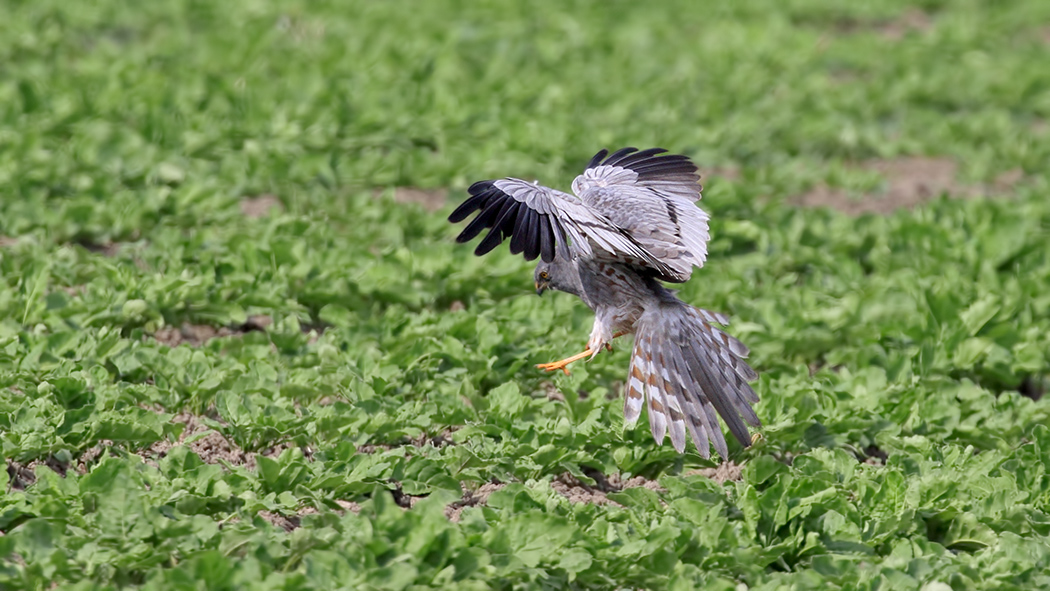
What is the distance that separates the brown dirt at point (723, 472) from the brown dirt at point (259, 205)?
3340mm

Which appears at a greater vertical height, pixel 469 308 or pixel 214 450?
pixel 469 308

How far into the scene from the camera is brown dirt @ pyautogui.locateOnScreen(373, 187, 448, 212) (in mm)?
8211

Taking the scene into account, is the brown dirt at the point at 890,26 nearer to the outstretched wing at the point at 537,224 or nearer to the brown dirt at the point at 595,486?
the outstretched wing at the point at 537,224

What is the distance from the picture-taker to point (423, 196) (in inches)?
329

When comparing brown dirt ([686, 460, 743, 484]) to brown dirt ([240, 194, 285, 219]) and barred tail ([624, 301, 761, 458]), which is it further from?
brown dirt ([240, 194, 285, 219])

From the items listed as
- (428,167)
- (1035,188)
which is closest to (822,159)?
(1035,188)

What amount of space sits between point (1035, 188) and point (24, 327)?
652cm

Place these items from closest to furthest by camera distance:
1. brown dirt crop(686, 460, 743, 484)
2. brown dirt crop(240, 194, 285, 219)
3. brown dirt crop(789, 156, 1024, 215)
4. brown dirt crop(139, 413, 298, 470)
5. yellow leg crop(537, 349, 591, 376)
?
1. brown dirt crop(139, 413, 298, 470)
2. brown dirt crop(686, 460, 743, 484)
3. yellow leg crop(537, 349, 591, 376)
4. brown dirt crop(240, 194, 285, 219)
5. brown dirt crop(789, 156, 1024, 215)

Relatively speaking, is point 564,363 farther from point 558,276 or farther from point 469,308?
point 469,308

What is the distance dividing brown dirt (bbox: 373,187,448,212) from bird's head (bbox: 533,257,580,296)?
7.32 ft

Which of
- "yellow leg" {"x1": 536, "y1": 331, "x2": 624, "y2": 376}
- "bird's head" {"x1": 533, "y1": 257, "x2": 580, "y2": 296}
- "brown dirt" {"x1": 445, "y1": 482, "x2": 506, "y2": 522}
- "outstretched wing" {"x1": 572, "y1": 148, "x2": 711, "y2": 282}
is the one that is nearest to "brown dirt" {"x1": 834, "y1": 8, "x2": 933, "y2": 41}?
"outstretched wing" {"x1": 572, "y1": 148, "x2": 711, "y2": 282}

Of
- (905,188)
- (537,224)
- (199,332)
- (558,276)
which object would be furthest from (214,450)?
(905,188)

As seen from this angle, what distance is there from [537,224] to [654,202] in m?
1.01

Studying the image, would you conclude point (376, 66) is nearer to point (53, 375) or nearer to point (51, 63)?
point (51, 63)
